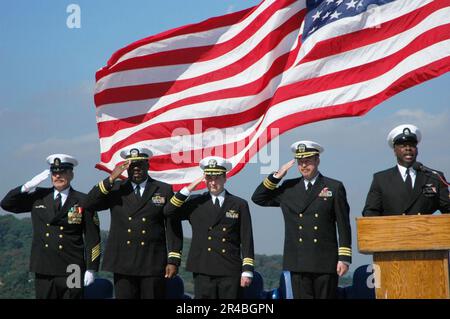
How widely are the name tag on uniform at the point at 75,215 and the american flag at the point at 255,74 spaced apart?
1.40 meters

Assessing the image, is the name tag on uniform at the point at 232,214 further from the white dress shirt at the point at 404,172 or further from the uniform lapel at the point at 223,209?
the white dress shirt at the point at 404,172

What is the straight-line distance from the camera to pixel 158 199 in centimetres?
880

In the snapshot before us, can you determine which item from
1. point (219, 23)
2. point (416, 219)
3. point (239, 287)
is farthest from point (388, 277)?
point (219, 23)

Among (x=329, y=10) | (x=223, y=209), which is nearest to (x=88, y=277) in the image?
(x=223, y=209)

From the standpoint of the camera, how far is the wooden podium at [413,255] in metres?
6.48

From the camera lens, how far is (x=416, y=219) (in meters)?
6.52

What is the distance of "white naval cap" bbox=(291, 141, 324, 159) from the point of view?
27.8 ft

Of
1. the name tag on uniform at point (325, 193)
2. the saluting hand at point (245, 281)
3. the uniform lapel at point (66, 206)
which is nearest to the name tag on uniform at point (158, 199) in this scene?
the uniform lapel at point (66, 206)

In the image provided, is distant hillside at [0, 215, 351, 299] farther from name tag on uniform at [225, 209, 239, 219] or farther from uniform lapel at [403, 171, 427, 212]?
uniform lapel at [403, 171, 427, 212]

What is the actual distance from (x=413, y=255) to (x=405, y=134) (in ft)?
5.64

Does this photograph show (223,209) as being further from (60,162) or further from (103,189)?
(60,162)

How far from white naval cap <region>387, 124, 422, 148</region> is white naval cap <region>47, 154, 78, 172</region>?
3.09m
